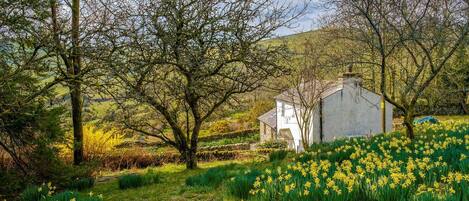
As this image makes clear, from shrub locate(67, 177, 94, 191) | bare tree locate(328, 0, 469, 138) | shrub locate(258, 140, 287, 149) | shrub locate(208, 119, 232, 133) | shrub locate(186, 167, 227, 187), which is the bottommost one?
shrub locate(67, 177, 94, 191)

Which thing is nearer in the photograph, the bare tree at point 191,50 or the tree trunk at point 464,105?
the bare tree at point 191,50

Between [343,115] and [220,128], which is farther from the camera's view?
[220,128]

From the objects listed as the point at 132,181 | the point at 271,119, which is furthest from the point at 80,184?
the point at 271,119

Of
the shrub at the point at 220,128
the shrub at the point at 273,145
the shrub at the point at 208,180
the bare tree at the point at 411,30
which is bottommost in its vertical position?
the shrub at the point at 208,180

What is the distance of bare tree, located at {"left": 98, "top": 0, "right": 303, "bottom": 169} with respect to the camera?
9219mm

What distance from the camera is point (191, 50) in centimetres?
957

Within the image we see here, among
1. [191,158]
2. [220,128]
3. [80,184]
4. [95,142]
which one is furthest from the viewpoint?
[220,128]

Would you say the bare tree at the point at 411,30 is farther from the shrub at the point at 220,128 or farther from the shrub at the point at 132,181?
the shrub at the point at 220,128

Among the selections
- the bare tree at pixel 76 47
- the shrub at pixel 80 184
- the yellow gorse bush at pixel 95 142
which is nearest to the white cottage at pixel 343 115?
the yellow gorse bush at pixel 95 142

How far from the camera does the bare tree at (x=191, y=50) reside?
9.22m

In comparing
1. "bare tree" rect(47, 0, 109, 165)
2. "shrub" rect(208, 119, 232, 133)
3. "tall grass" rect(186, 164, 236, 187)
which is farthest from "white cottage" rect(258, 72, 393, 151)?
"tall grass" rect(186, 164, 236, 187)

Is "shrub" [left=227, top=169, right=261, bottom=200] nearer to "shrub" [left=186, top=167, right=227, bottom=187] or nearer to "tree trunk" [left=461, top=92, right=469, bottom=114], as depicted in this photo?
"shrub" [left=186, top=167, right=227, bottom=187]

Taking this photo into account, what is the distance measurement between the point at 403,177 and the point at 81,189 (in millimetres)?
5999

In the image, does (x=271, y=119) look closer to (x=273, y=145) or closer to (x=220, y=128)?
(x=273, y=145)
